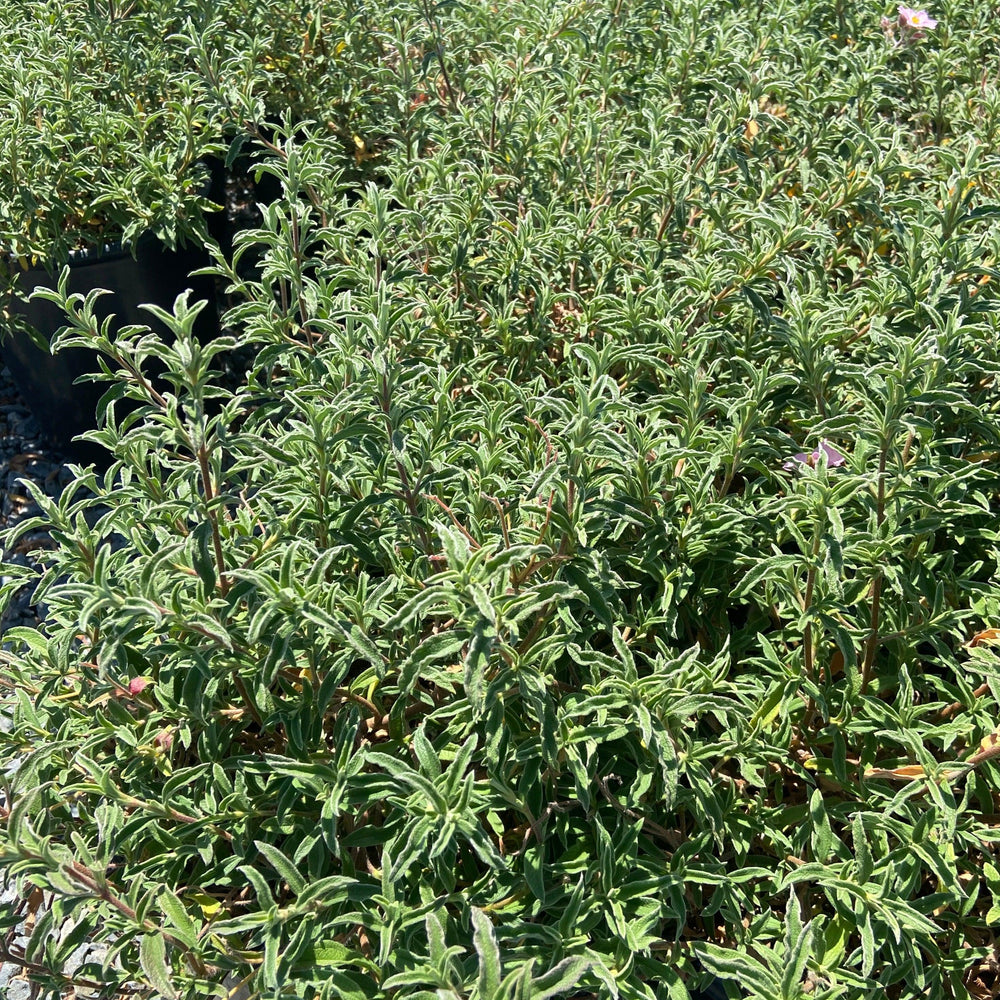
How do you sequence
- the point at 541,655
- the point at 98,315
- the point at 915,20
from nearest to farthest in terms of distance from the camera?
1. the point at 541,655
2. the point at 915,20
3. the point at 98,315

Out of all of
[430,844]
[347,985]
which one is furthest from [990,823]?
[347,985]

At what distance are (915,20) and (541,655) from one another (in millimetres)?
2892

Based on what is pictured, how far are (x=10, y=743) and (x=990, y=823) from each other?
1653 millimetres

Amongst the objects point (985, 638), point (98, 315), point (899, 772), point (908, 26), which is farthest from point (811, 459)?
point (98, 315)

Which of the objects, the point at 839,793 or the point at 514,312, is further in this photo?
the point at 514,312

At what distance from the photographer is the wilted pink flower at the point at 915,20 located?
11.0 feet

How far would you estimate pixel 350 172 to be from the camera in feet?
11.9

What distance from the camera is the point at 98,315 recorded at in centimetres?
357

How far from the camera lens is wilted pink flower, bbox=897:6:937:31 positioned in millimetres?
3346

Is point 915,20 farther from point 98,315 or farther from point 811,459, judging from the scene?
point 98,315

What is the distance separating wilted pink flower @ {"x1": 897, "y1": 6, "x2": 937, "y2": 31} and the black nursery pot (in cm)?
260

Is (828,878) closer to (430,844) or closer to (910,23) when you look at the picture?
(430,844)

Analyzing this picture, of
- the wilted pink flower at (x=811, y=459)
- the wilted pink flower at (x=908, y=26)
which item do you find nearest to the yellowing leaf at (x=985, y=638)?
the wilted pink flower at (x=811, y=459)

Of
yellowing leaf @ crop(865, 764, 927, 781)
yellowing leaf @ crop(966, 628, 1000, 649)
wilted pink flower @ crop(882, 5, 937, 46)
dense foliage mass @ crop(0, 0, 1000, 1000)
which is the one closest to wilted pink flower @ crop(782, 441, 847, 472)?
dense foliage mass @ crop(0, 0, 1000, 1000)
